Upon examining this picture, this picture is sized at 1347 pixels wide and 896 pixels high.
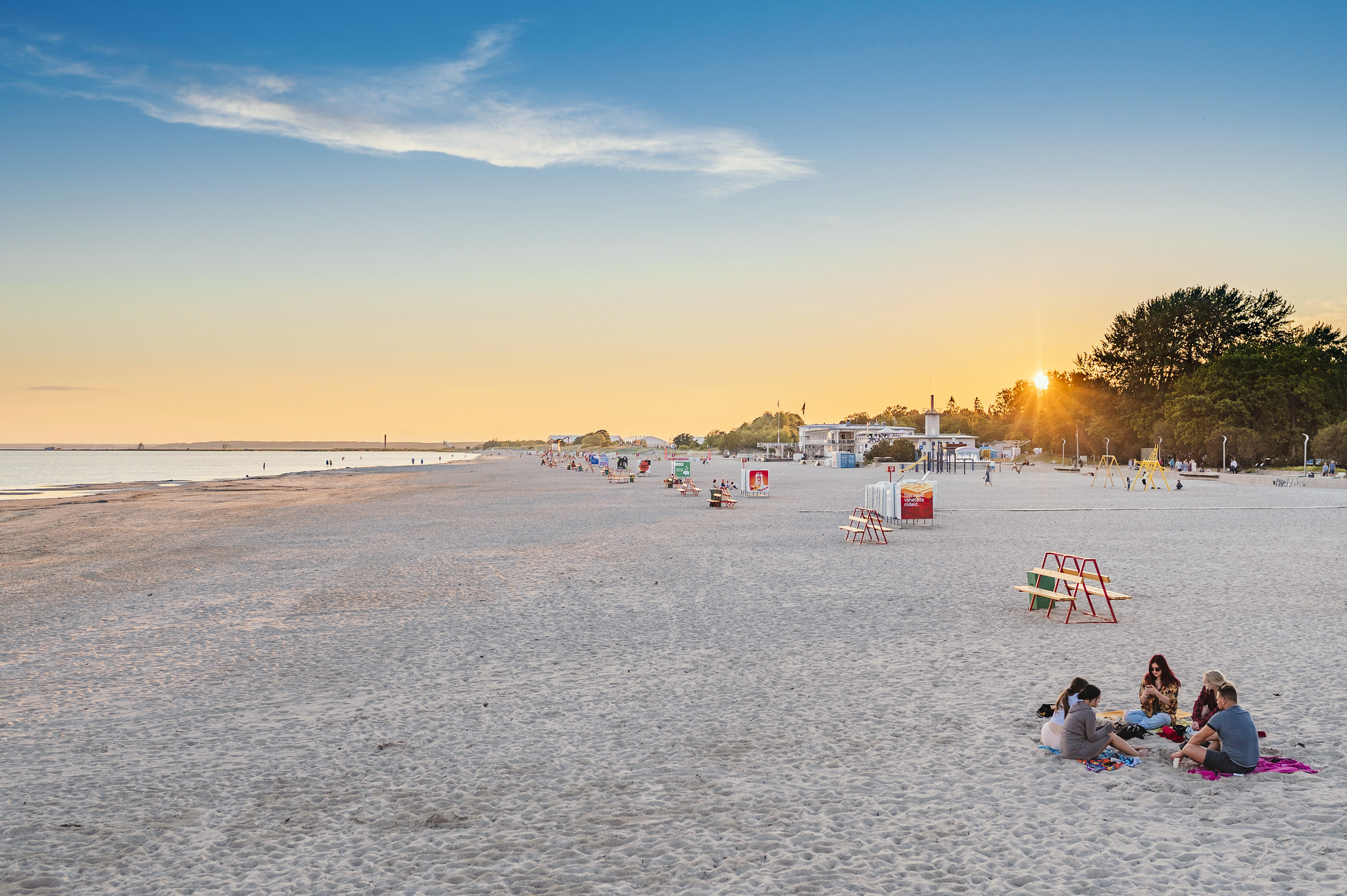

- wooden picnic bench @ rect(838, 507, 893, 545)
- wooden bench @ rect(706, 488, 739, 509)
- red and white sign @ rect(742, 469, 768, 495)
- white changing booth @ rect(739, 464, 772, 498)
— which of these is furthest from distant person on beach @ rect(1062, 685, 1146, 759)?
red and white sign @ rect(742, 469, 768, 495)

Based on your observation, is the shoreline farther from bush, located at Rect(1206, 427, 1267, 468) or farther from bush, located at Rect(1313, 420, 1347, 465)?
bush, located at Rect(1313, 420, 1347, 465)

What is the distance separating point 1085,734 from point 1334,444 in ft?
211

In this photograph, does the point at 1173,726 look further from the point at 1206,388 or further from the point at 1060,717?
the point at 1206,388

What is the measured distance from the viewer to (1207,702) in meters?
6.13

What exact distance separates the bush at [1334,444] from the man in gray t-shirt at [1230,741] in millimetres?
62423

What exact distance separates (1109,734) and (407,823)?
4.91 metres

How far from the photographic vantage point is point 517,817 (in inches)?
205

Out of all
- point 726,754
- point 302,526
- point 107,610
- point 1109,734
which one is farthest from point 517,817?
point 302,526

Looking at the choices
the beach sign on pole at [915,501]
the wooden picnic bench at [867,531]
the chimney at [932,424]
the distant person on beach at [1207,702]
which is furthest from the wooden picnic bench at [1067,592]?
the chimney at [932,424]

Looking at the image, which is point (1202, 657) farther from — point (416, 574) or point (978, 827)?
point (416, 574)

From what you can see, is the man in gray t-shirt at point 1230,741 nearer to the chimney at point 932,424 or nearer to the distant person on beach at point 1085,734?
the distant person on beach at point 1085,734

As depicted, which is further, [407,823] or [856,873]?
[407,823]

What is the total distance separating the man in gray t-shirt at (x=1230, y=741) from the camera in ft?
18.6

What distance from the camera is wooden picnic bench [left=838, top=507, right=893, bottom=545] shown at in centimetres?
1927
